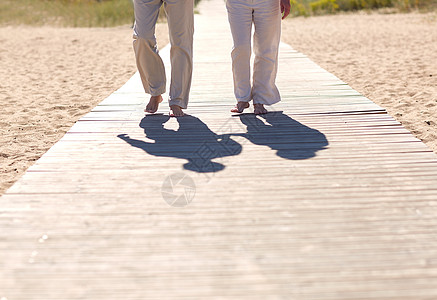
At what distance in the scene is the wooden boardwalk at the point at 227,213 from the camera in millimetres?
1904

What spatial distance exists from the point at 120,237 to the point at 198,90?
333 cm

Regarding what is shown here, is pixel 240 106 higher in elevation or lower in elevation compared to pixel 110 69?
higher

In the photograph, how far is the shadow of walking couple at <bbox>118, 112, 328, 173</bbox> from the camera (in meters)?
3.27

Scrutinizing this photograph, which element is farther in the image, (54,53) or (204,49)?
(54,53)

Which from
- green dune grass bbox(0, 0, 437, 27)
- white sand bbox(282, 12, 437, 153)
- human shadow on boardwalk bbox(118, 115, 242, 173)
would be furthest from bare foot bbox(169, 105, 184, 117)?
green dune grass bbox(0, 0, 437, 27)

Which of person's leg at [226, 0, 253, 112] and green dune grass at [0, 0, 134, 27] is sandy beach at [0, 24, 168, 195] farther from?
green dune grass at [0, 0, 134, 27]

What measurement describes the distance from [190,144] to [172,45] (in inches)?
38.5

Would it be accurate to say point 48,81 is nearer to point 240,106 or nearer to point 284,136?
point 240,106

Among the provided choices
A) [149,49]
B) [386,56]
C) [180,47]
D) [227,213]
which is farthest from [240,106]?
[386,56]

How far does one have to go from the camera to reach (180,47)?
13.4 ft

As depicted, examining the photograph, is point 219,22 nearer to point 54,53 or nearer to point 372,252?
point 54,53

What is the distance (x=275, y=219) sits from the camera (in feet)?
7.79

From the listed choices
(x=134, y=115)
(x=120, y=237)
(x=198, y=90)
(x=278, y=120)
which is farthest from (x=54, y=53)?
(x=120, y=237)

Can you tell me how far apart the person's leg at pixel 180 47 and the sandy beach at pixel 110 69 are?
1052 mm
